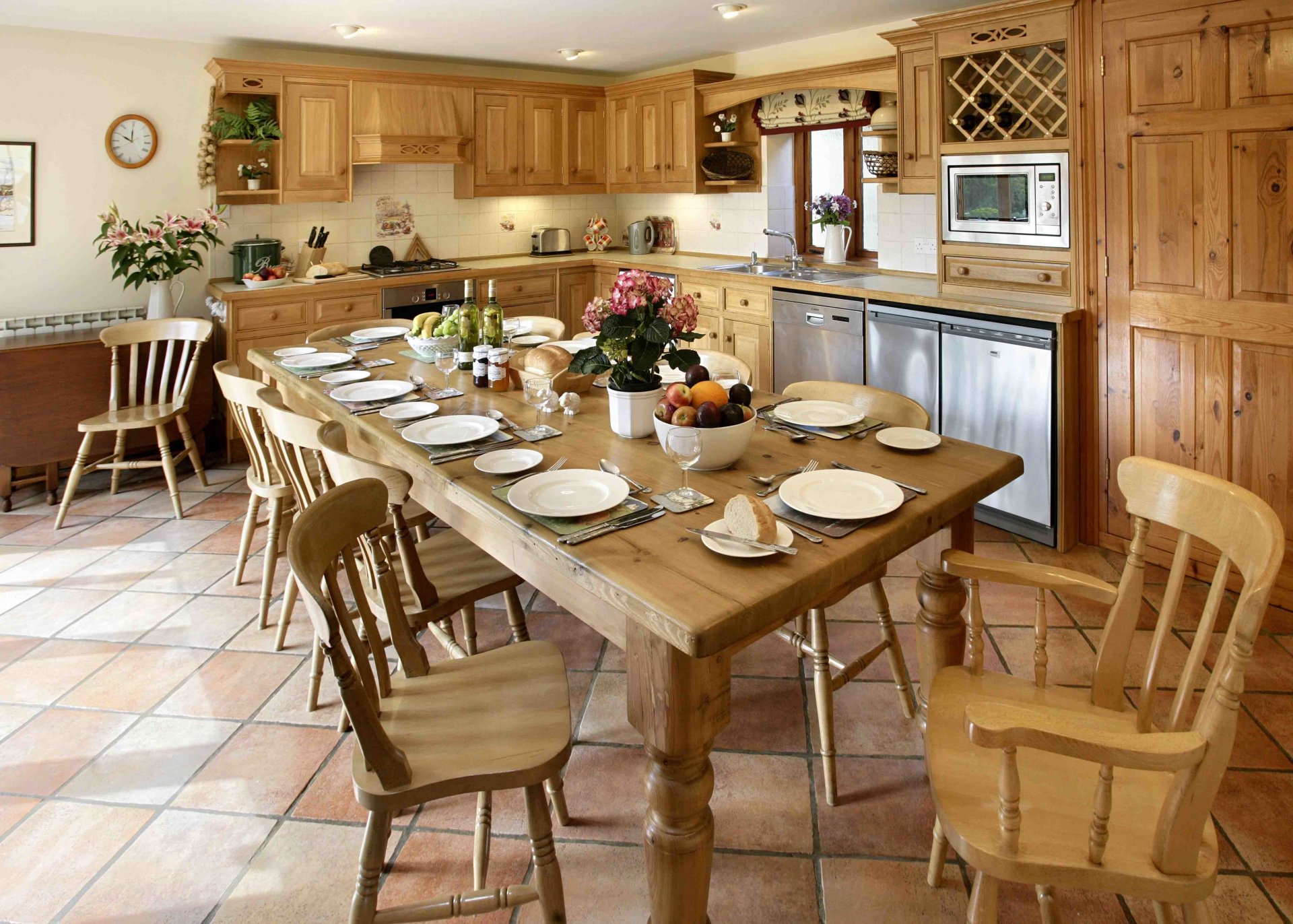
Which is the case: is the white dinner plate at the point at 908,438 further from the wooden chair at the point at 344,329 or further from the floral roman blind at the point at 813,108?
the floral roman blind at the point at 813,108

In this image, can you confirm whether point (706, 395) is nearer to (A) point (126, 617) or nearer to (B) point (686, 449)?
(B) point (686, 449)

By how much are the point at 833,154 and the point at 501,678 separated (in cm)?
471

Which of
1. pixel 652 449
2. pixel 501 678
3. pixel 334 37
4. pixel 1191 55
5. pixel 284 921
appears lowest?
pixel 284 921

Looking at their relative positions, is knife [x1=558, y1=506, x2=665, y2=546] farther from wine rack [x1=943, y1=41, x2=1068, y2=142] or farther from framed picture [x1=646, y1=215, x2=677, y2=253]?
framed picture [x1=646, y1=215, x2=677, y2=253]

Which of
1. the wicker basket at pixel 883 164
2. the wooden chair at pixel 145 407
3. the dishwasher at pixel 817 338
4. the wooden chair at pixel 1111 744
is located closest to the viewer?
the wooden chair at pixel 1111 744

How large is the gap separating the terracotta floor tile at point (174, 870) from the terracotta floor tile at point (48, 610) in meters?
1.52

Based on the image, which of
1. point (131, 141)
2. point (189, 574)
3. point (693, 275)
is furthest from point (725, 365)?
point (131, 141)

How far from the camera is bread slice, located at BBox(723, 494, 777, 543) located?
1.78 meters

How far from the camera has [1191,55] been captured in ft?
10.9

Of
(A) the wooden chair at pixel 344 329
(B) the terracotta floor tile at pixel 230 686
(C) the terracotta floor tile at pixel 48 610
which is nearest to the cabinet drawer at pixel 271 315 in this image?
(A) the wooden chair at pixel 344 329

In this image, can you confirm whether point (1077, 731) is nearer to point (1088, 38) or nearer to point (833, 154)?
point (1088, 38)

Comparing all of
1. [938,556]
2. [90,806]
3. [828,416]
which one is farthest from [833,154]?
[90,806]

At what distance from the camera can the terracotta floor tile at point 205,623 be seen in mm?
3324

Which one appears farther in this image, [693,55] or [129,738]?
[693,55]
